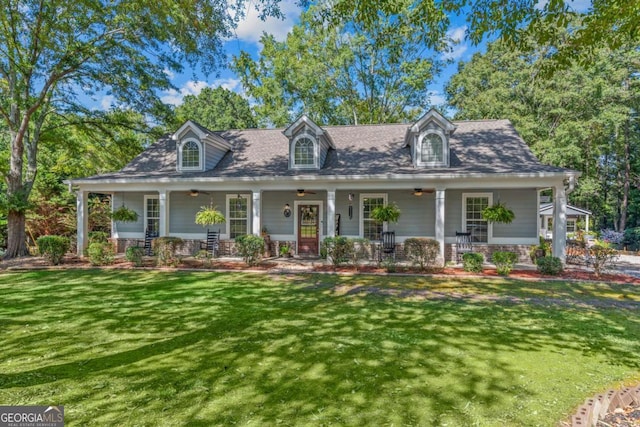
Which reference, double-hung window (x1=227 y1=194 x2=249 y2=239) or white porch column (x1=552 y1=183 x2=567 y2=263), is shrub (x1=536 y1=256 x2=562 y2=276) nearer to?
white porch column (x1=552 y1=183 x2=567 y2=263)

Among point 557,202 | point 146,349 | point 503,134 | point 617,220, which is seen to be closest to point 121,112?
point 146,349

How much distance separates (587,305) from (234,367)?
23.2 ft

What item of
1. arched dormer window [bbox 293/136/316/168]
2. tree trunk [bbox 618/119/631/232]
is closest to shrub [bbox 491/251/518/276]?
arched dormer window [bbox 293/136/316/168]

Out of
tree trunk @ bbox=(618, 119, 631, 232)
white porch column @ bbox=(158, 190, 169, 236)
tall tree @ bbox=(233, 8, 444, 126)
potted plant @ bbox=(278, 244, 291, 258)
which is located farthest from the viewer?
tree trunk @ bbox=(618, 119, 631, 232)

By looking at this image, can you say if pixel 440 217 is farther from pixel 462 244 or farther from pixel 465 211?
pixel 465 211

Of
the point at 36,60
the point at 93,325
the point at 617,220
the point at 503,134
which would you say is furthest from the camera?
the point at 617,220

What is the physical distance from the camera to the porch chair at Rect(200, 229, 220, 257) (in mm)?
13445

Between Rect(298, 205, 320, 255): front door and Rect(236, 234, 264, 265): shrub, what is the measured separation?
9.04 feet

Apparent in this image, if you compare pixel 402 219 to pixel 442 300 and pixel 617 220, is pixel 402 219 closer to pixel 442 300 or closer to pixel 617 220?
pixel 442 300

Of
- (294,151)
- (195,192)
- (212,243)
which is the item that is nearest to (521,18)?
(294,151)

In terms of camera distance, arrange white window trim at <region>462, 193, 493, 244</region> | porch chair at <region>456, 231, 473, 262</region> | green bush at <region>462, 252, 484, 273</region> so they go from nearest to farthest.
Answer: green bush at <region>462, 252, 484, 273</region> < porch chair at <region>456, 231, 473, 262</region> < white window trim at <region>462, 193, 493, 244</region>

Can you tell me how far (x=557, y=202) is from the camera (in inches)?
422

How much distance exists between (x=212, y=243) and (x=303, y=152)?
5115 millimetres

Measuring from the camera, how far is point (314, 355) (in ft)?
14.0
